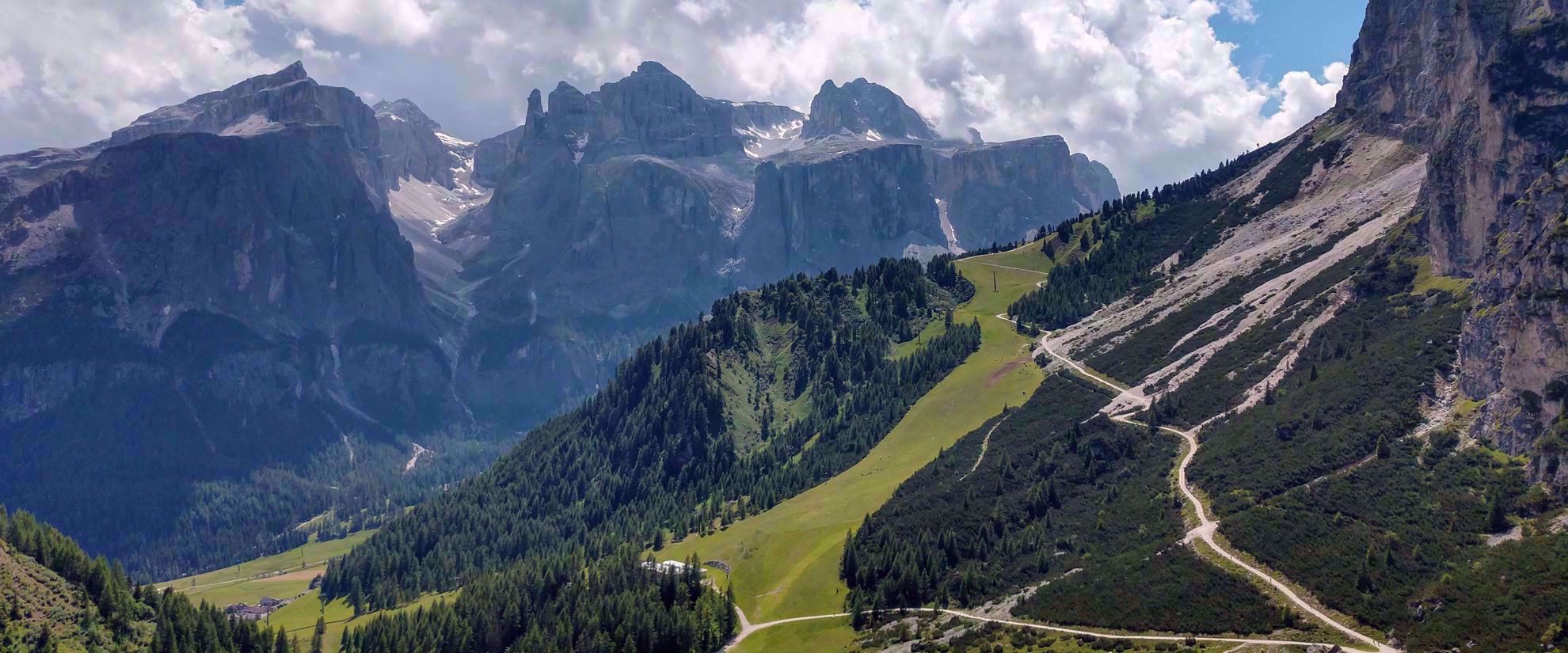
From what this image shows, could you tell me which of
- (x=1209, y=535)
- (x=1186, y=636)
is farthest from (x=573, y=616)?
(x=1186, y=636)

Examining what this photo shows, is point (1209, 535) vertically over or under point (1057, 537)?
over

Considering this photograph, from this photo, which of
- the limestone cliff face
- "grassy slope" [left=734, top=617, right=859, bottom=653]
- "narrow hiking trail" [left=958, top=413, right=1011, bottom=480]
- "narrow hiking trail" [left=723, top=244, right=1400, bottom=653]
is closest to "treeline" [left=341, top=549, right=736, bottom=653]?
"grassy slope" [left=734, top=617, right=859, bottom=653]

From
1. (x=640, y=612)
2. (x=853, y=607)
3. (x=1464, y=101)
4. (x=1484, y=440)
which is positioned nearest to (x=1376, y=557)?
(x=1484, y=440)

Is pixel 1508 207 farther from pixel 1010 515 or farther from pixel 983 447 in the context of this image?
pixel 983 447

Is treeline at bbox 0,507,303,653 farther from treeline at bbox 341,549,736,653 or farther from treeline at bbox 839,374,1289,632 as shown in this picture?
treeline at bbox 839,374,1289,632

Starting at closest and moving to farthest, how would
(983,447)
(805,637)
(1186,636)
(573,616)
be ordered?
(1186,636), (805,637), (573,616), (983,447)

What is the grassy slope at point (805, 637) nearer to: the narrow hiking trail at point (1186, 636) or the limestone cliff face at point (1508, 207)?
the narrow hiking trail at point (1186, 636)

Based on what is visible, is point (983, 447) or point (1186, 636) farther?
point (983, 447)
